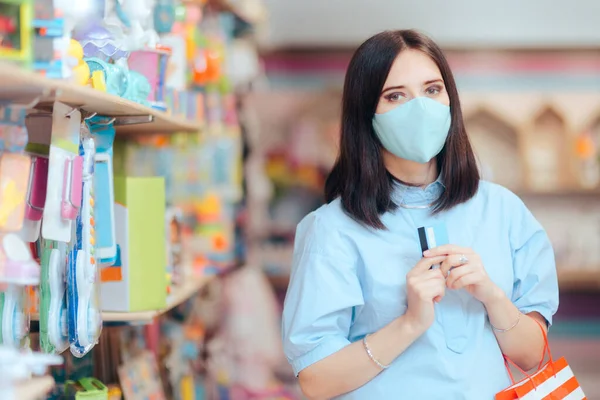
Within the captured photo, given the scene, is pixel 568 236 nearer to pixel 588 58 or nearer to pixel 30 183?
pixel 588 58

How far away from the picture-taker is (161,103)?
192cm

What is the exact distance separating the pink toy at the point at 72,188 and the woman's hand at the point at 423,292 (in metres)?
0.70

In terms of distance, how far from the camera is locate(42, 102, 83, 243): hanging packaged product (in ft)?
4.37

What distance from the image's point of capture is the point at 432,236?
1.56m

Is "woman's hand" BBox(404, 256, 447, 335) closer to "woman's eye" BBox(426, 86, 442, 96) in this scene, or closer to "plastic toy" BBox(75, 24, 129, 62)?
"woman's eye" BBox(426, 86, 442, 96)

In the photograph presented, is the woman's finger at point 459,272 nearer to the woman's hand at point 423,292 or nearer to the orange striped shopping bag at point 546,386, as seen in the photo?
the woman's hand at point 423,292

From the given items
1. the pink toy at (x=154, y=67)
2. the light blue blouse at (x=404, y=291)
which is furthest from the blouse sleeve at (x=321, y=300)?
the pink toy at (x=154, y=67)

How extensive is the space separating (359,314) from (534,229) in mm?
477

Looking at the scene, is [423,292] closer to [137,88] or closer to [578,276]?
[137,88]

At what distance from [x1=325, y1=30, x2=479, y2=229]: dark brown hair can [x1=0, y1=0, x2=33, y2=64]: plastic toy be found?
30.5 inches

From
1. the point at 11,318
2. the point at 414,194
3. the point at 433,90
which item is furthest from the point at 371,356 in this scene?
the point at 11,318

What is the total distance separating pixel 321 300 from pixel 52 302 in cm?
56

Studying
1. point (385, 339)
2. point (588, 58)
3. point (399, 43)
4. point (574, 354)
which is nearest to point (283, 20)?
point (588, 58)

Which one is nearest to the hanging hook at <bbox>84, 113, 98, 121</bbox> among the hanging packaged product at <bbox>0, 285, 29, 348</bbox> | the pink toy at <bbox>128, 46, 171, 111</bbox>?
the pink toy at <bbox>128, 46, 171, 111</bbox>
